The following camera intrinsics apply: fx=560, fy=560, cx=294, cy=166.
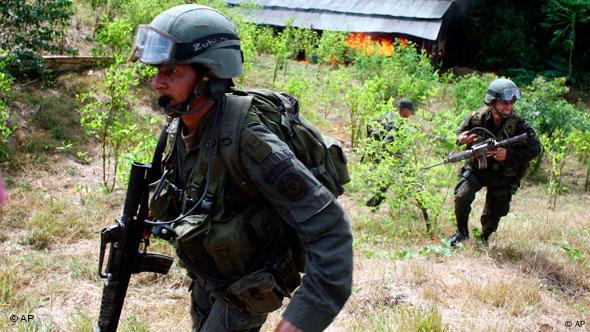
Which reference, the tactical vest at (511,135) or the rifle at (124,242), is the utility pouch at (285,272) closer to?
the rifle at (124,242)

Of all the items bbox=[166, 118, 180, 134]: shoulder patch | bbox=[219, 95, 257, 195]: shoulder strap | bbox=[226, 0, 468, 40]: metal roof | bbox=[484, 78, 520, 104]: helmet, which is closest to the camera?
bbox=[219, 95, 257, 195]: shoulder strap

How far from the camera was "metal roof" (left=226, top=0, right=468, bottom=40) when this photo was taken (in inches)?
749

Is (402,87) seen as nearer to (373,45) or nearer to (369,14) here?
(373,45)

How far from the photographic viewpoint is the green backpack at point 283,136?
6.65ft

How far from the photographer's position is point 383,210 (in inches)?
305

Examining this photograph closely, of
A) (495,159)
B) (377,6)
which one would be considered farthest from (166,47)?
(377,6)

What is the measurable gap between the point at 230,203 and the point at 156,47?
660 mm

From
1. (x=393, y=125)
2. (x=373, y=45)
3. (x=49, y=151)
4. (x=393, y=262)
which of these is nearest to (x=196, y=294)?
(x=393, y=262)

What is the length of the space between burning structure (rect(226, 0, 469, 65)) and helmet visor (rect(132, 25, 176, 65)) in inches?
640

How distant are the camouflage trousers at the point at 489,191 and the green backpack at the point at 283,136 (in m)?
3.77

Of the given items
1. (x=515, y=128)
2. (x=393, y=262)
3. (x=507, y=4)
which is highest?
(x=507, y=4)

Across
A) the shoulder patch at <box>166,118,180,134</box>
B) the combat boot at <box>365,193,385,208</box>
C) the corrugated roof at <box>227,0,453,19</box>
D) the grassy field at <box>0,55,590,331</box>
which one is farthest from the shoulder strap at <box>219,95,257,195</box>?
the corrugated roof at <box>227,0,453,19</box>

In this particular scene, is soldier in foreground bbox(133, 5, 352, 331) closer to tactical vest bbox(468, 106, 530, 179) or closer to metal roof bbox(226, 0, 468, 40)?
tactical vest bbox(468, 106, 530, 179)

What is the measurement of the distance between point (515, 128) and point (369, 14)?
1486 centimetres
